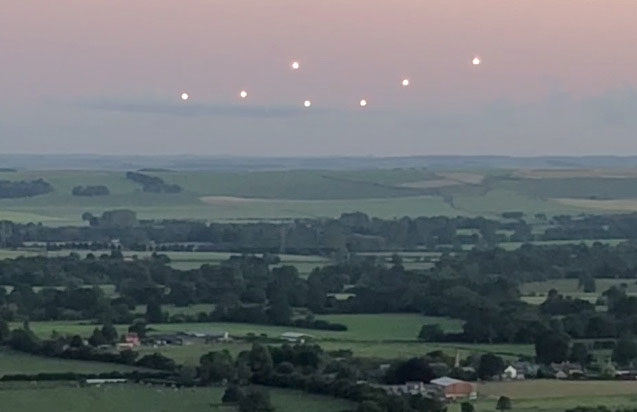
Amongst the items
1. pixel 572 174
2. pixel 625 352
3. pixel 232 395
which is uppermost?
pixel 572 174

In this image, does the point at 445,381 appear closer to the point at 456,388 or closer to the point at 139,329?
the point at 456,388

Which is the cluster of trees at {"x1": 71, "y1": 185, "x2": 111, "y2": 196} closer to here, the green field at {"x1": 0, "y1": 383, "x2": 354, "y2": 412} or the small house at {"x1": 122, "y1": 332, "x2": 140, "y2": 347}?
the small house at {"x1": 122, "y1": 332, "x2": 140, "y2": 347}

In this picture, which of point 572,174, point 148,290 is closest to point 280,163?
point 572,174

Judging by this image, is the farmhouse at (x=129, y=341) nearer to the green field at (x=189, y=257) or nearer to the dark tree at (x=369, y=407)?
the dark tree at (x=369, y=407)

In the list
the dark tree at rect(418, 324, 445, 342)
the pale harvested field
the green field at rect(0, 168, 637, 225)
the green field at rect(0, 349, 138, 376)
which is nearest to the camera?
the green field at rect(0, 349, 138, 376)

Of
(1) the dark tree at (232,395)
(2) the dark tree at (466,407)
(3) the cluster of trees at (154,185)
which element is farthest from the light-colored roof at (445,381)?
(3) the cluster of trees at (154,185)

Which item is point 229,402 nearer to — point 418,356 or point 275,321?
point 418,356

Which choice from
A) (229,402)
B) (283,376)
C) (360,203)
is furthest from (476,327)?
(360,203)

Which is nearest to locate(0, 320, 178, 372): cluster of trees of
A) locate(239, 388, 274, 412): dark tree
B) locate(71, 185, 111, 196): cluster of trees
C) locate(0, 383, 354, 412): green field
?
locate(0, 383, 354, 412): green field
